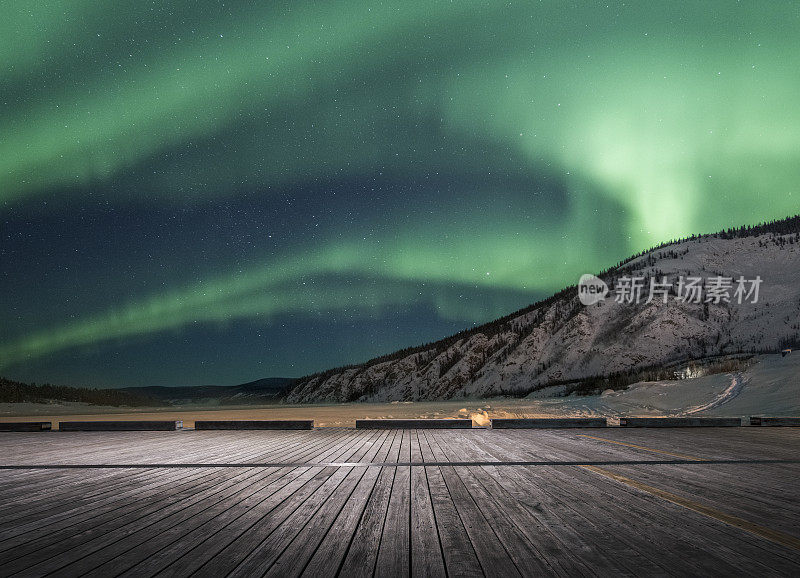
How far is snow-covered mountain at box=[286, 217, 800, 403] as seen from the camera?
5894 cm

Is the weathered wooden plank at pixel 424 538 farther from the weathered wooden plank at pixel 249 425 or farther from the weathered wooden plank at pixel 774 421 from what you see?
the weathered wooden plank at pixel 774 421

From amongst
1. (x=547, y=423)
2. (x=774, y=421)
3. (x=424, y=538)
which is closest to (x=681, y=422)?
(x=774, y=421)

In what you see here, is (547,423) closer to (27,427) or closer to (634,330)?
(27,427)

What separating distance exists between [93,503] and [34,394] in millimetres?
109673

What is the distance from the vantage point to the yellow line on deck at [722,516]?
4402 millimetres

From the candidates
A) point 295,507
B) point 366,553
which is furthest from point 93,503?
point 366,553

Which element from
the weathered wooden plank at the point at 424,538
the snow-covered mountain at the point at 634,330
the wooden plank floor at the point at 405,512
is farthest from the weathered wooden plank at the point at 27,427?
the snow-covered mountain at the point at 634,330

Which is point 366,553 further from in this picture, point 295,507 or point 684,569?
point 684,569

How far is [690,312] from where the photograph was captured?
209 feet

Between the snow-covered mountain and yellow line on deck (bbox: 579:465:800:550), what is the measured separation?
180ft

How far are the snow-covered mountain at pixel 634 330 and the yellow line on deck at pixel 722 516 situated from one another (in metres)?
55.0

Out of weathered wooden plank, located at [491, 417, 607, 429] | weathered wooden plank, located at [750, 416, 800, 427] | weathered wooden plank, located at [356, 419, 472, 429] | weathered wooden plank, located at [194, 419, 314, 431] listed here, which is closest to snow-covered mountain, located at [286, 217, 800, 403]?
weathered wooden plank, located at [750, 416, 800, 427]

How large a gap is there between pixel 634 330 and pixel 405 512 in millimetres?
65274

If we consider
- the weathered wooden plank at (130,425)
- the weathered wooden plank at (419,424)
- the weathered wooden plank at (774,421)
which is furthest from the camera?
the weathered wooden plank at (130,425)
